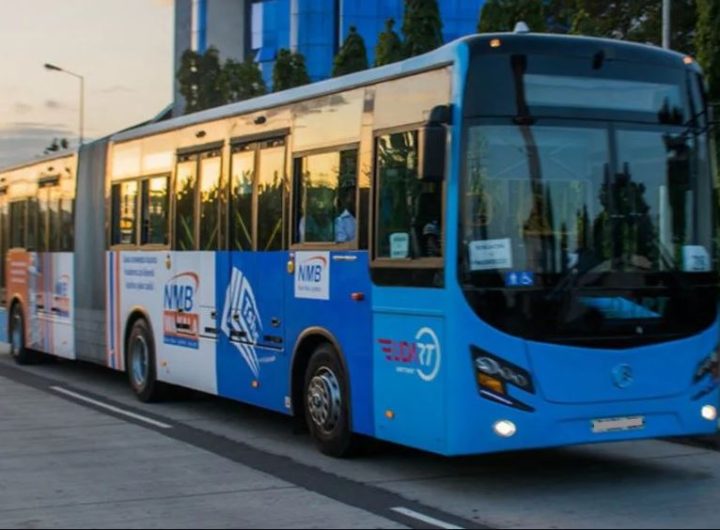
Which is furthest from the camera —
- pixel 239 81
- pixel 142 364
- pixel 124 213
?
pixel 239 81

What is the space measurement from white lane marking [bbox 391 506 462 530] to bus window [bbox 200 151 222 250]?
190 inches

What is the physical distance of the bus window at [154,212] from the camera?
43.5 feet

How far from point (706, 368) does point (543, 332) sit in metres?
1.56

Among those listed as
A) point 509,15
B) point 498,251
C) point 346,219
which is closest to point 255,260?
point 346,219

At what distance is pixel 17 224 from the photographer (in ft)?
62.0

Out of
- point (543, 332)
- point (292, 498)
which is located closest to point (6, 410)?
point (292, 498)

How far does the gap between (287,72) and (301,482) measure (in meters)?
27.0

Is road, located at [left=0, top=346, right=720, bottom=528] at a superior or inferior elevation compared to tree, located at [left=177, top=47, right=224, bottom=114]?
inferior

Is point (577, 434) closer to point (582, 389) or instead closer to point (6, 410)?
point (582, 389)

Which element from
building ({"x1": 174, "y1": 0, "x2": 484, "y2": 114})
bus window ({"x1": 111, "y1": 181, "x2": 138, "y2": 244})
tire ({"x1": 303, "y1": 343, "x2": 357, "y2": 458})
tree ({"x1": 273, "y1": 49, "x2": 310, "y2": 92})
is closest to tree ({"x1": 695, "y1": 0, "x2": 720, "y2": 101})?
bus window ({"x1": 111, "y1": 181, "x2": 138, "y2": 244})

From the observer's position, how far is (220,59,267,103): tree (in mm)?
42500

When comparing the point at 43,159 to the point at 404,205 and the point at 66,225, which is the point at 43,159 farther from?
the point at 404,205

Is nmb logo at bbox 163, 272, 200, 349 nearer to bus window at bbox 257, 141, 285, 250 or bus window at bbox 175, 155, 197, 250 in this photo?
bus window at bbox 175, 155, 197, 250

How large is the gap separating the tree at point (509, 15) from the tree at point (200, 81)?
2157cm
